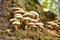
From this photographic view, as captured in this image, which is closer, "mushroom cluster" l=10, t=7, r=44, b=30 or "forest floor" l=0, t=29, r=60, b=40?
"forest floor" l=0, t=29, r=60, b=40

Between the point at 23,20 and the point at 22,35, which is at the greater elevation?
the point at 23,20

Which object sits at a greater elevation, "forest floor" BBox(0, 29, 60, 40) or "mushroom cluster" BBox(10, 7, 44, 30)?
"mushroom cluster" BBox(10, 7, 44, 30)

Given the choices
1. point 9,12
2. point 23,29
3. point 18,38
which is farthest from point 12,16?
point 18,38

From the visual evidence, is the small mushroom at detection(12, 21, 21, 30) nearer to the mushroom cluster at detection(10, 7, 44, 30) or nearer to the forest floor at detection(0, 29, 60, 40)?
the mushroom cluster at detection(10, 7, 44, 30)

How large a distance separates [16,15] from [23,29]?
15.1 inches

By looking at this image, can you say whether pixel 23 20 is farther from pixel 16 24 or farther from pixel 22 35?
pixel 22 35

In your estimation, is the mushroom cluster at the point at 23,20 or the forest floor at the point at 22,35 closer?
the forest floor at the point at 22,35

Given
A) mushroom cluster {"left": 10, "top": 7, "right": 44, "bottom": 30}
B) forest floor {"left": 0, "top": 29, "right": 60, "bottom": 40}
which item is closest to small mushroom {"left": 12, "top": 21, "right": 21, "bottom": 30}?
mushroom cluster {"left": 10, "top": 7, "right": 44, "bottom": 30}

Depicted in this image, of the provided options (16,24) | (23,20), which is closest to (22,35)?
(16,24)

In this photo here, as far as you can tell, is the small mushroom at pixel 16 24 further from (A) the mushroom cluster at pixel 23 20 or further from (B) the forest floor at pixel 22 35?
(B) the forest floor at pixel 22 35

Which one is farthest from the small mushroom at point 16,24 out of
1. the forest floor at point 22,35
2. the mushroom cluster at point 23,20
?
the forest floor at point 22,35

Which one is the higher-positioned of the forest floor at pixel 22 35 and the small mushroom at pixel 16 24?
the small mushroom at pixel 16 24

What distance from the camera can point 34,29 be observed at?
3.36 metres

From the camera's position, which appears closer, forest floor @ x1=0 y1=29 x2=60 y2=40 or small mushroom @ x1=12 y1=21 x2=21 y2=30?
forest floor @ x1=0 y1=29 x2=60 y2=40
